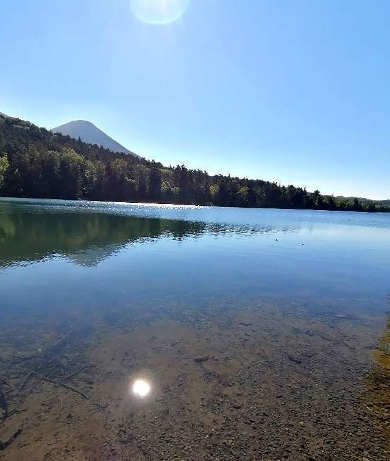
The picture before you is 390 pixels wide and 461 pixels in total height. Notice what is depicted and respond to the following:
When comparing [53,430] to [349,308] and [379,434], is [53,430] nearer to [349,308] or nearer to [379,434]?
[379,434]

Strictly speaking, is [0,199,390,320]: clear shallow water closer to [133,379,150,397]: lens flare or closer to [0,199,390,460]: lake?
[0,199,390,460]: lake

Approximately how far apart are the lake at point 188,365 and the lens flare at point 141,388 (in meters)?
0.09

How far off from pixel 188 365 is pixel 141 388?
2.32 meters

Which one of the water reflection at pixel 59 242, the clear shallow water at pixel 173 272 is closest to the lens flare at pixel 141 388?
the clear shallow water at pixel 173 272

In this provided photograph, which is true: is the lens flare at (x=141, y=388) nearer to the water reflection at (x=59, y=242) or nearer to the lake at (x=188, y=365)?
the lake at (x=188, y=365)

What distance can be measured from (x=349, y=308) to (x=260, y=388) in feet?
43.3

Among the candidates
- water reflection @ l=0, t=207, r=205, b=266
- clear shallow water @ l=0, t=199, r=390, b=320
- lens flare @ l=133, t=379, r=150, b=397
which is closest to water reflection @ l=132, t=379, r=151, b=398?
lens flare @ l=133, t=379, r=150, b=397

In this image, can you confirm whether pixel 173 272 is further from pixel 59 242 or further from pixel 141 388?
pixel 59 242

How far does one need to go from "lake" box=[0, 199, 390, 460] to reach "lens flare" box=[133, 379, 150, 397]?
94 mm

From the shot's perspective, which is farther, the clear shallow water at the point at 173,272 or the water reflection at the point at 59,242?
the water reflection at the point at 59,242

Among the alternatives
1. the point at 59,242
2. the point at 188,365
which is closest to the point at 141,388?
the point at 188,365

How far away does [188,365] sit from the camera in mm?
11953

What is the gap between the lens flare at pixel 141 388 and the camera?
9952mm

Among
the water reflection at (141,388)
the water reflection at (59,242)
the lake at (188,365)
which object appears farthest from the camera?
the water reflection at (59,242)
